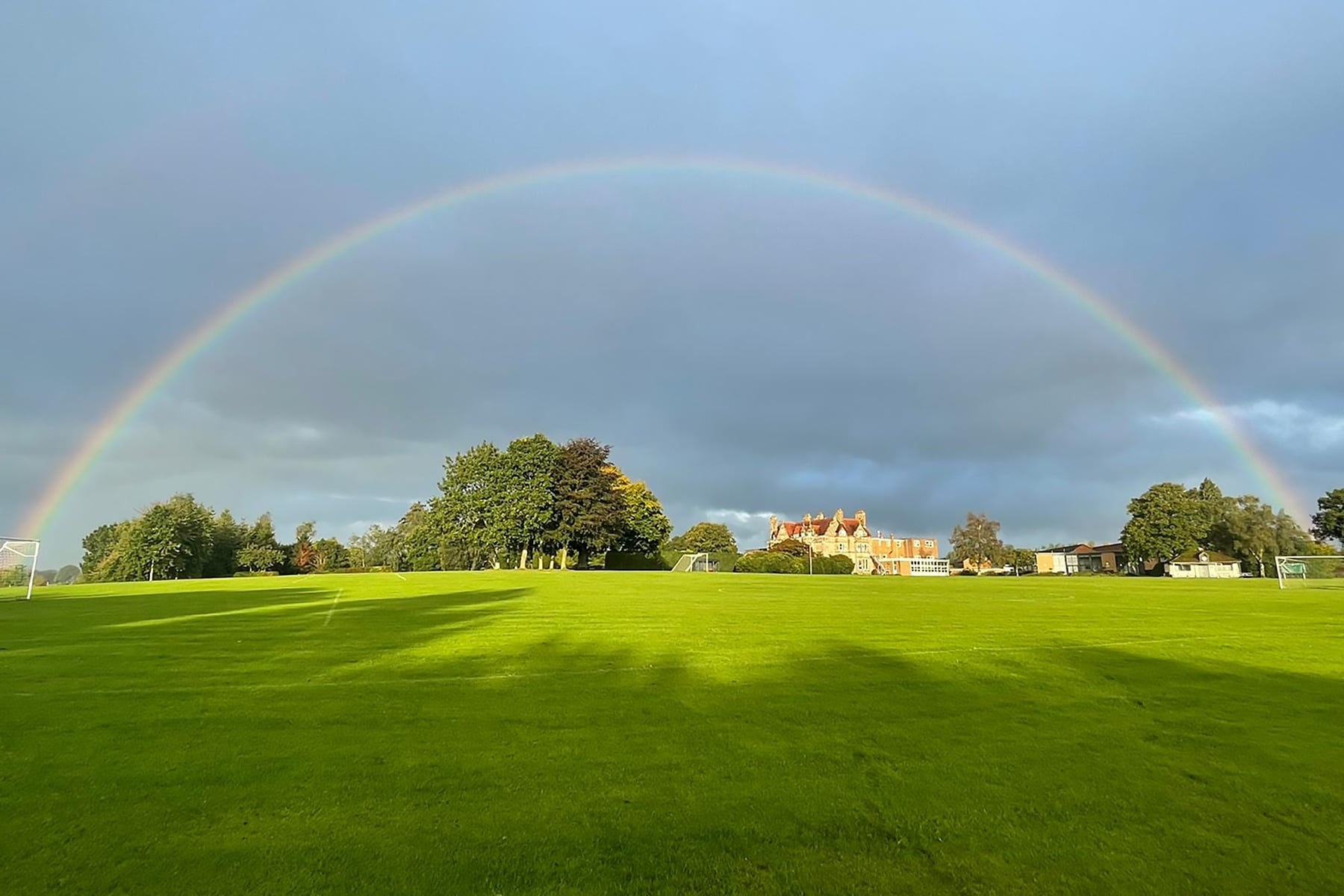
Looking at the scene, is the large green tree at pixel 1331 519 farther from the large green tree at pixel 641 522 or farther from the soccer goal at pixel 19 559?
the soccer goal at pixel 19 559

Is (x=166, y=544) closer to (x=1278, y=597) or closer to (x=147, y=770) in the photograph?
(x=147, y=770)

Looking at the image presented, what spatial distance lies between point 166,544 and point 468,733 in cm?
8328

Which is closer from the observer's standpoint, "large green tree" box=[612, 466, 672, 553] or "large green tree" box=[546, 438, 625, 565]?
"large green tree" box=[546, 438, 625, 565]

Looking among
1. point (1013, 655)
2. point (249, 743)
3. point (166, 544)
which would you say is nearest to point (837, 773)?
point (249, 743)

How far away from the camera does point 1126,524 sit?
324 ft

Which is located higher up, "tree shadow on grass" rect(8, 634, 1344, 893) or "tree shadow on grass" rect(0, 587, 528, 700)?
"tree shadow on grass" rect(0, 587, 528, 700)

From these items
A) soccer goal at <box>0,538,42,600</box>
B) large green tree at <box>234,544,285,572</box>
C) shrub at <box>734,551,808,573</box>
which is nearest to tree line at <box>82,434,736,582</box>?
large green tree at <box>234,544,285,572</box>

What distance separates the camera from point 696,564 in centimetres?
8506

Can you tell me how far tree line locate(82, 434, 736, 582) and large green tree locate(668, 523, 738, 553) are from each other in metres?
27.2

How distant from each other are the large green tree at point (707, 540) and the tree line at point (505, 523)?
27.2 metres

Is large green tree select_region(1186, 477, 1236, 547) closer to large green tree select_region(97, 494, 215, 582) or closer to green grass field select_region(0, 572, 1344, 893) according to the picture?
green grass field select_region(0, 572, 1344, 893)

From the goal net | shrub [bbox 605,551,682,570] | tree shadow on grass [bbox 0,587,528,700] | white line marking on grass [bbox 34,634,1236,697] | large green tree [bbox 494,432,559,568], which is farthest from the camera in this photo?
shrub [bbox 605,551,682,570]

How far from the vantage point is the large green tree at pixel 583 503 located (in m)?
72.2

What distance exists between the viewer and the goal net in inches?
3307
